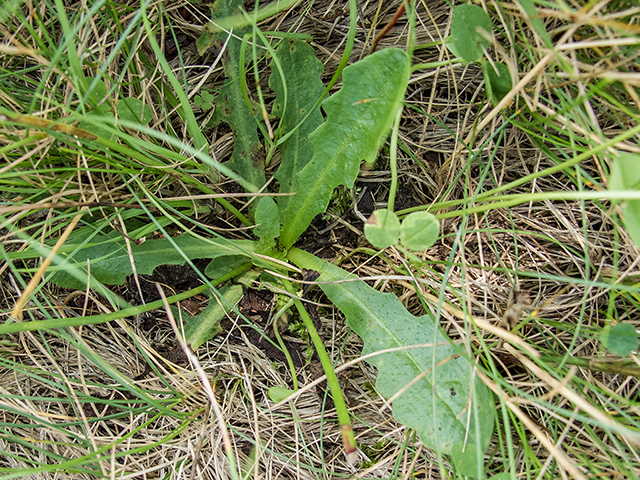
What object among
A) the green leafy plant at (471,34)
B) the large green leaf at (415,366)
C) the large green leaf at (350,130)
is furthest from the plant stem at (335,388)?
the green leafy plant at (471,34)

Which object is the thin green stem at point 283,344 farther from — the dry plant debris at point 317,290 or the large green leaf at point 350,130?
the large green leaf at point 350,130

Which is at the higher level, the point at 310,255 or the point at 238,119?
the point at 238,119

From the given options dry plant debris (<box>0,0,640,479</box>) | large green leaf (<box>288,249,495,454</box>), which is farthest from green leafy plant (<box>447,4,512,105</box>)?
large green leaf (<box>288,249,495,454</box>)

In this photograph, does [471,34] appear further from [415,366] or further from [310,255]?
[415,366]

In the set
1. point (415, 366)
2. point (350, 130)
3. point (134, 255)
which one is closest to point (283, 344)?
point (415, 366)

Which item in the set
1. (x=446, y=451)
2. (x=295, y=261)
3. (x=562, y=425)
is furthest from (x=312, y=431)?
(x=562, y=425)
